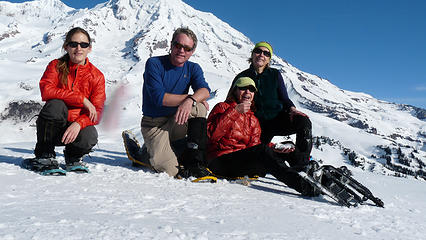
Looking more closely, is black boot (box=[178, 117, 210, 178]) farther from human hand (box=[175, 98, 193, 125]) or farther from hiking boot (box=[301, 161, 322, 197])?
hiking boot (box=[301, 161, 322, 197])

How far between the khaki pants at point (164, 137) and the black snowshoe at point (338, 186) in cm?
184

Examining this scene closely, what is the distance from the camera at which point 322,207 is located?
3316 mm

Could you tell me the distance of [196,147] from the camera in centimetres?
439

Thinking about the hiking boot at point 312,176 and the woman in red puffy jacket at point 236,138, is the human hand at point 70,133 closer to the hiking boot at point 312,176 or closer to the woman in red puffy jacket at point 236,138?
the woman in red puffy jacket at point 236,138

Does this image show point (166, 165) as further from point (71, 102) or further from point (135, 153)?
point (71, 102)

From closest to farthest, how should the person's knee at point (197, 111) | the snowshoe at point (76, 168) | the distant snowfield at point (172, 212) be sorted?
the distant snowfield at point (172, 212), the snowshoe at point (76, 168), the person's knee at point (197, 111)

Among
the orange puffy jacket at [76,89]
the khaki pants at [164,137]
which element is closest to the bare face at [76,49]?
the orange puffy jacket at [76,89]

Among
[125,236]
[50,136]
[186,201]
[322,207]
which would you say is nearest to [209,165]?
[186,201]

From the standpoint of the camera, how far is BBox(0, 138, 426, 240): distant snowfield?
213 centimetres

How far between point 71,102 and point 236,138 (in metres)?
2.35

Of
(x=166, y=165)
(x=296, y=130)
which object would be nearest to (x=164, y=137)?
(x=166, y=165)

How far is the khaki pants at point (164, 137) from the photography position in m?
4.58

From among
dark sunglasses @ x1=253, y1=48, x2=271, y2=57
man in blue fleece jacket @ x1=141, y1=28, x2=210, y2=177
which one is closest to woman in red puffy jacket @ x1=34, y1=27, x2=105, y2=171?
man in blue fleece jacket @ x1=141, y1=28, x2=210, y2=177

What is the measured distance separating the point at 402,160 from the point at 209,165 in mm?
170243
